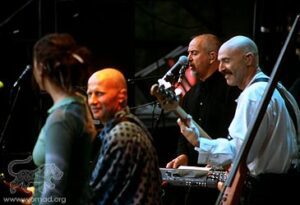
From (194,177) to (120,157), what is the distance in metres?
1.71

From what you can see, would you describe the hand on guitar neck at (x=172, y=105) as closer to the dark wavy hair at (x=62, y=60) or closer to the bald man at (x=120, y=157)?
the bald man at (x=120, y=157)

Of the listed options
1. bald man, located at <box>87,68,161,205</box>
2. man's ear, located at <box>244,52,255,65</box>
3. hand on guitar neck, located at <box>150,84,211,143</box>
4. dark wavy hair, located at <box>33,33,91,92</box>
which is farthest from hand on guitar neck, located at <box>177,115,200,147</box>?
dark wavy hair, located at <box>33,33,91,92</box>

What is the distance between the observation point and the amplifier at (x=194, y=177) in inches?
213

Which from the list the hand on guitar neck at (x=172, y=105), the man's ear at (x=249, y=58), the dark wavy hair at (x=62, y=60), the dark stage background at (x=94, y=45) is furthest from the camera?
the dark stage background at (x=94, y=45)

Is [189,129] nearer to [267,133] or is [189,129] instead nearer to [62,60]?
[267,133]

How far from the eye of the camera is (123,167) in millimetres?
3932

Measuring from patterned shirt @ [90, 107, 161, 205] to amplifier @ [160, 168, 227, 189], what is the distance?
142 cm

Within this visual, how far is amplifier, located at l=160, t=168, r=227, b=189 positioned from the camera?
5.41 meters

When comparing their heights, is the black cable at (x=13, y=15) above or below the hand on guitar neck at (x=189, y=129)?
above

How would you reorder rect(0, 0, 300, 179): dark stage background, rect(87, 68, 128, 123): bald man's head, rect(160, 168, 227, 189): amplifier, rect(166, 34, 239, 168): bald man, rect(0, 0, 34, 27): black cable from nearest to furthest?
rect(87, 68, 128, 123): bald man's head → rect(160, 168, 227, 189): amplifier → rect(166, 34, 239, 168): bald man → rect(0, 0, 300, 179): dark stage background → rect(0, 0, 34, 27): black cable

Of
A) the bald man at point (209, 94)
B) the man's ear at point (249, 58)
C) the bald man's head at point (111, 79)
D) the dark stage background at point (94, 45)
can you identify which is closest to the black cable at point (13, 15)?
the dark stage background at point (94, 45)

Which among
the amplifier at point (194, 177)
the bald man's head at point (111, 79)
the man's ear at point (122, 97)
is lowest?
the amplifier at point (194, 177)

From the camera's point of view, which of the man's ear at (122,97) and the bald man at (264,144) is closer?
the man's ear at (122,97)

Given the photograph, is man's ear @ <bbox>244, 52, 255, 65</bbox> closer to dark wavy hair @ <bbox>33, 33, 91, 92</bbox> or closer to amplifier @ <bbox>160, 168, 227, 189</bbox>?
amplifier @ <bbox>160, 168, 227, 189</bbox>
